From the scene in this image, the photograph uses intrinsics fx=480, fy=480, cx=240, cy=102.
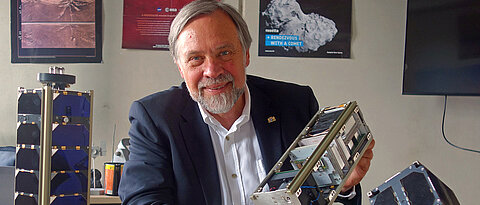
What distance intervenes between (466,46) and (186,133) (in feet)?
7.35

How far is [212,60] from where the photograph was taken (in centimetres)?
152

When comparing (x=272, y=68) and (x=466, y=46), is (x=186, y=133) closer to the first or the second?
(x=272, y=68)

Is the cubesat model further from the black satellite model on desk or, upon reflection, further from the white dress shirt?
the black satellite model on desk

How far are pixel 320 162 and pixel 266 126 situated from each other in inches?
26.7

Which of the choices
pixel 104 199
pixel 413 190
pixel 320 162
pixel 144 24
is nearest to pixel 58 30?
pixel 144 24

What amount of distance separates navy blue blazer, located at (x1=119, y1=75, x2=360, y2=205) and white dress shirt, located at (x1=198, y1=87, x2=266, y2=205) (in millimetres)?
34

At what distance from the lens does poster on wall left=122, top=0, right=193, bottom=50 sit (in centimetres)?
335

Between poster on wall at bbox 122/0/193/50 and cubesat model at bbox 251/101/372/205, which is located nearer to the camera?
cubesat model at bbox 251/101/372/205

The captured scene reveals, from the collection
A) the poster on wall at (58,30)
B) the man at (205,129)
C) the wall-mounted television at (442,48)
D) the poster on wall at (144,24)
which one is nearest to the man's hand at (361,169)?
the man at (205,129)

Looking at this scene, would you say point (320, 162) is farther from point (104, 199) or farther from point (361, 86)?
point (361, 86)

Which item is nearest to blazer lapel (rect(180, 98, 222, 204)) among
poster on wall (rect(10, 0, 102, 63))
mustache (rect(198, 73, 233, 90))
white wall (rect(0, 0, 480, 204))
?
mustache (rect(198, 73, 233, 90))

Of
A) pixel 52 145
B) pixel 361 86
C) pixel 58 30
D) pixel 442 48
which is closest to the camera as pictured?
pixel 52 145

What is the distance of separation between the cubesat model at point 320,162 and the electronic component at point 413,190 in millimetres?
88

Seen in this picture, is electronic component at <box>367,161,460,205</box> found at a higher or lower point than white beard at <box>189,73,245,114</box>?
lower
